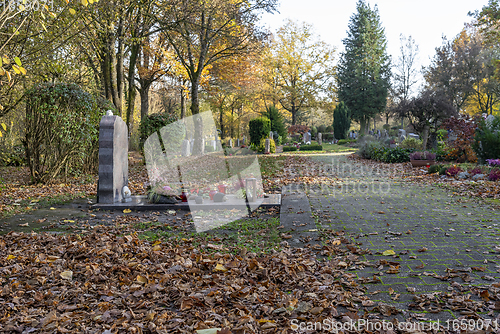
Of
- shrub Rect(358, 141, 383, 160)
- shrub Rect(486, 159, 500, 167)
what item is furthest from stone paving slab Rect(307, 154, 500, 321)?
shrub Rect(358, 141, 383, 160)

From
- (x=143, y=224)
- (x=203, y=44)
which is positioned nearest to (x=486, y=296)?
(x=143, y=224)

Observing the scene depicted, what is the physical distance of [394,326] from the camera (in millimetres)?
2559

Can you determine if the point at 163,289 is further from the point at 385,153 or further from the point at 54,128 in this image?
the point at 385,153

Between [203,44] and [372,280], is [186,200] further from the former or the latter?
[203,44]

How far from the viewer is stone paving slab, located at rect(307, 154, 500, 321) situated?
3.34 meters

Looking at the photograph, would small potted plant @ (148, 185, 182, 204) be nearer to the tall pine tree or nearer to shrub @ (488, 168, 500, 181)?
shrub @ (488, 168, 500, 181)

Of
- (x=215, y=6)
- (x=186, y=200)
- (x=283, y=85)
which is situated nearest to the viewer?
(x=186, y=200)

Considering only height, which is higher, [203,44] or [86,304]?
[203,44]

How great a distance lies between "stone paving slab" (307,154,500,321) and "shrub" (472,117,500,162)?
4.62 m

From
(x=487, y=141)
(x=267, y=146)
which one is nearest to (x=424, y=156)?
(x=487, y=141)

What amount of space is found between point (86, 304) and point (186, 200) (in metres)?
4.60

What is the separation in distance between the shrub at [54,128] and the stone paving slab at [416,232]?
23.2ft

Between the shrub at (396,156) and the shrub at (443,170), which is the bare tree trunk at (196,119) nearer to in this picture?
the shrub at (396,156)

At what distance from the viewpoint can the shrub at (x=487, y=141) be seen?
1141 centimetres
